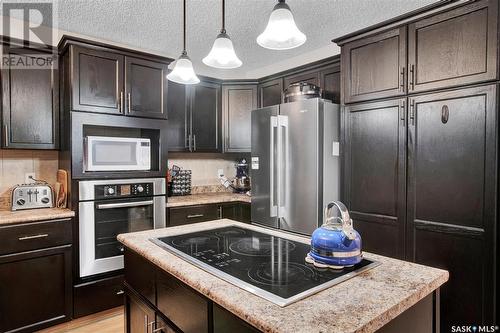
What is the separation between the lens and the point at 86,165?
2.56 m

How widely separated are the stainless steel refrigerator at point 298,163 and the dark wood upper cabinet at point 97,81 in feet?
4.61

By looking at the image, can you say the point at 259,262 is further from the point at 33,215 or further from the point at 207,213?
the point at 207,213

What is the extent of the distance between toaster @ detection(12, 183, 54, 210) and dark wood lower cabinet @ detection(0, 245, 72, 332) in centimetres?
46

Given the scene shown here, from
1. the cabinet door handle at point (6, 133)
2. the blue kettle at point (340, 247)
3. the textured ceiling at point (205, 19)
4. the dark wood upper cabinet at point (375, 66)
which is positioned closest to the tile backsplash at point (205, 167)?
the textured ceiling at point (205, 19)

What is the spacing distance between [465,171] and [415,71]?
2.51 ft

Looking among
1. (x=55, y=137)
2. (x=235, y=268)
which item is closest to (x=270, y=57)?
(x=55, y=137)

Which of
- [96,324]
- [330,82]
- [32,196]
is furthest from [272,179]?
[32,196]

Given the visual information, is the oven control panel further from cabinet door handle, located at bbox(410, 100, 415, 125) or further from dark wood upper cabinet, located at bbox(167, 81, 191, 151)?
cabinet door handle, located at bbox(410, 100, 415, 125)

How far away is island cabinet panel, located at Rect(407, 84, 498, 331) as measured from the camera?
1787 mm

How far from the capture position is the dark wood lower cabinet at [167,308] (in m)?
0.96

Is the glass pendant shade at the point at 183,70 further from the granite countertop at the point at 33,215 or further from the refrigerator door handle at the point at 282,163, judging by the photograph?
the granite countertop at the point at 33,215

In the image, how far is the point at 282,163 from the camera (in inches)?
110

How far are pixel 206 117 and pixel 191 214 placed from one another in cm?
125

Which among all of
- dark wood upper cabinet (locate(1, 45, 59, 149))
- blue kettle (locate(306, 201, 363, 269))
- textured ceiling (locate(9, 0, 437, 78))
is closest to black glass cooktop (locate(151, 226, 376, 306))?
blue kettle (locate(306, 201, 363, 269))
